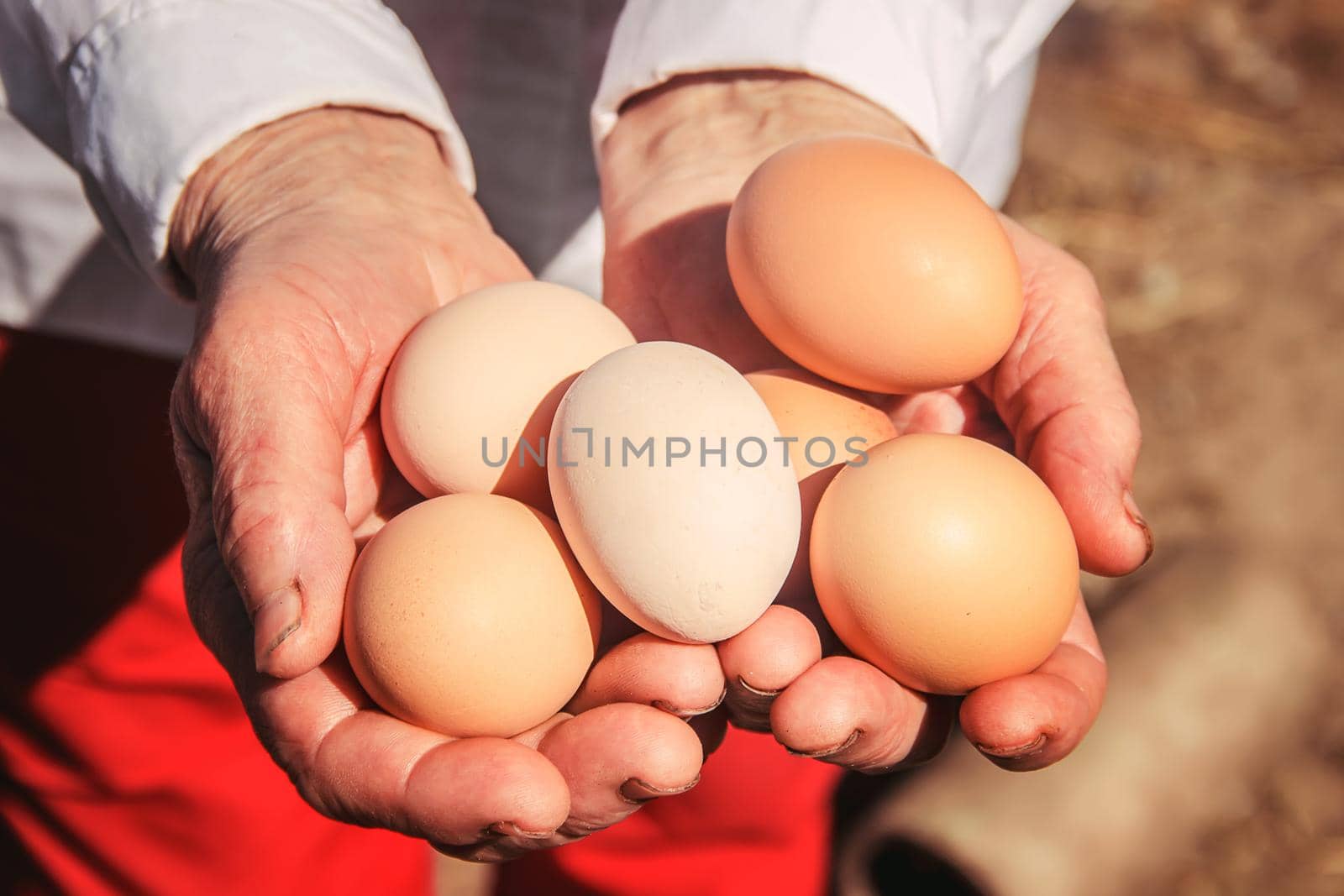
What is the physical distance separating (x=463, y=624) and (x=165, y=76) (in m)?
0.81

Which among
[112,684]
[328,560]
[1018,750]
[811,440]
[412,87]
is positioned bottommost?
[112,684]

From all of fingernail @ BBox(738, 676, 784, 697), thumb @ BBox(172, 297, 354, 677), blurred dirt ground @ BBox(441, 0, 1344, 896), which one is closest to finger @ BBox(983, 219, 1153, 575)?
fingernail @ BBox(738, 676, 784, 697)

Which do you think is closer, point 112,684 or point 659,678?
point 659,678

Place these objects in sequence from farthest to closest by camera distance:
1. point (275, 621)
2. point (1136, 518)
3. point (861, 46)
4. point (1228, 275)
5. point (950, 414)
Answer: point (1228, 275)
point (861, 46)
point (950, 414)
point (1136, 518)
point (275, 621)

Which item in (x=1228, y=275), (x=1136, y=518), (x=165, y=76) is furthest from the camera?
(x=1228, y=275)

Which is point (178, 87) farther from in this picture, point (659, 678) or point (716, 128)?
point (659, 678)

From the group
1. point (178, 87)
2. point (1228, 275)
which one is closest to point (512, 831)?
point (178, 87)

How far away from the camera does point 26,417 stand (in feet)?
5.53

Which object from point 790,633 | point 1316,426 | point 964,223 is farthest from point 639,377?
point 1316,426

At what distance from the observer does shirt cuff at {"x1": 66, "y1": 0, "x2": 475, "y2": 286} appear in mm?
1354

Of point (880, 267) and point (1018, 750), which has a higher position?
point (880, 267)

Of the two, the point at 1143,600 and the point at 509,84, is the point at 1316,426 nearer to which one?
the point at 1143,600

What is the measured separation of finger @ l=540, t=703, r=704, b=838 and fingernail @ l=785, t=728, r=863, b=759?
4.0 inches

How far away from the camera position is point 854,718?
3.49 feet
